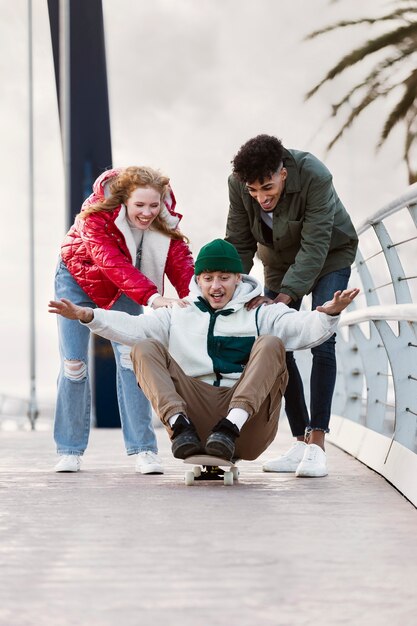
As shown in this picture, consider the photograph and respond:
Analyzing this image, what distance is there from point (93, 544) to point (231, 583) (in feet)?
2.05

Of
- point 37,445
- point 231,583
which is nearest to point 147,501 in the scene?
point 231,583

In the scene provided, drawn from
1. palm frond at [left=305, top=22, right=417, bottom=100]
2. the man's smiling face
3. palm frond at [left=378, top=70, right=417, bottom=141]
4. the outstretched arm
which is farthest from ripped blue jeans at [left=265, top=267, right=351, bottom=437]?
palm frond at [left=378, top=70, right=417, bottom=141]

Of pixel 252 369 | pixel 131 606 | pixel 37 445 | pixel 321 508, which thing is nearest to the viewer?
pixel 131 606

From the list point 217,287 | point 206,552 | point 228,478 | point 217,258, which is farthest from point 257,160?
point 206,552

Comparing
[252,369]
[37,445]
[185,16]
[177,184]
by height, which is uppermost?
[185,16]

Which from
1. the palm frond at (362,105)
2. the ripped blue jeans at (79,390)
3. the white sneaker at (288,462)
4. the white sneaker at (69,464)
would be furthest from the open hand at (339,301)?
the palm frond at (362,105)

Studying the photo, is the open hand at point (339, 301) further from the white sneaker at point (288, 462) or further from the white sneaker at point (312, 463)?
the white sneaker at point (288, 462)

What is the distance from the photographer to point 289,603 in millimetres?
2490

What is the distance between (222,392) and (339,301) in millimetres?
636

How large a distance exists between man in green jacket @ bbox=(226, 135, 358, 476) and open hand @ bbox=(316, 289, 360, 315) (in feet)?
1.32

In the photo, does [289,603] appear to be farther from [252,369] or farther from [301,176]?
[301,176]

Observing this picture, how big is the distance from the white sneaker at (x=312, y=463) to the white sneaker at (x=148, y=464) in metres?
0.62

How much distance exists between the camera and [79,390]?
17.3 ft

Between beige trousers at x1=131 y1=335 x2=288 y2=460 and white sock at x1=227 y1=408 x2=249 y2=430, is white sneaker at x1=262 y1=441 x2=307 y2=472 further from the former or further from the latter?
white sock at x1=227 y1=408 x2=249 y2=430
